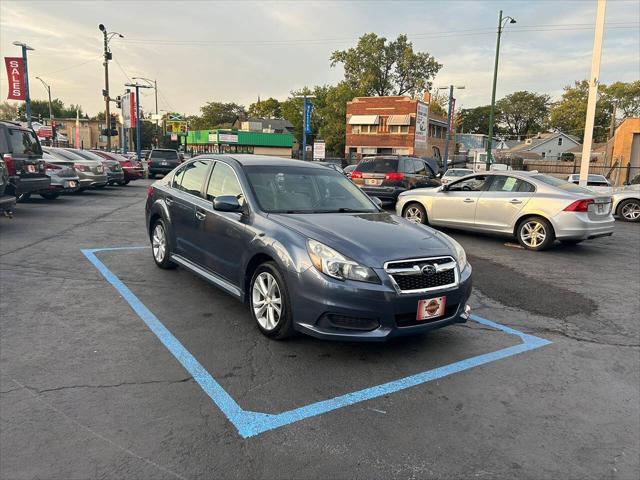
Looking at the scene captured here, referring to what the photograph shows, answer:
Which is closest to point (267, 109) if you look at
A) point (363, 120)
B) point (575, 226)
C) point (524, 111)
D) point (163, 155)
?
point (524, 111)

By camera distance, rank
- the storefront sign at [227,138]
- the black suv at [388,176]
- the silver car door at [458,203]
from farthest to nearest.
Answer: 1. the storefront sign at [227,138]
2. the black suv at [388,176]
3. the silver car door at [458,203]

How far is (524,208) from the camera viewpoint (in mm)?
8859

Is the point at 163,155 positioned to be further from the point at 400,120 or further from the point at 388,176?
the point at 400,120

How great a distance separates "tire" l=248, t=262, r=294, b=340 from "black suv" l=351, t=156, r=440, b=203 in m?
9.70

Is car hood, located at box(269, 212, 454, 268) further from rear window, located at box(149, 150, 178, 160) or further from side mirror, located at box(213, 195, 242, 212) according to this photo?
rear window, located at box(149, 150, 178, 160)

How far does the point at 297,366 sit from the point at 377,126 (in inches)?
2057

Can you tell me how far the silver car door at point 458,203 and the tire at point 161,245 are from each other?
20.0ft

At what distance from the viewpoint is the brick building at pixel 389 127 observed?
51066 millimetres

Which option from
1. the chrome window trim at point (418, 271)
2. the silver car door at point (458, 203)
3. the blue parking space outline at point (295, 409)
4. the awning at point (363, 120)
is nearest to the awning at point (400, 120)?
the awning at point (363, 120)

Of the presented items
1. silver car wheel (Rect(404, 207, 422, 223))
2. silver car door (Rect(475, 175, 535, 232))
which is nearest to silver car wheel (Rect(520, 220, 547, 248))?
silver car door (Rect(475, 175, 535, 232))

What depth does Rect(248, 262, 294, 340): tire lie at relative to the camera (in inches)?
153

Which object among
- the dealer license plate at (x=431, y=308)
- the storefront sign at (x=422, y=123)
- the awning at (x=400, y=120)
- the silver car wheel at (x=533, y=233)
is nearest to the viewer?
the dealer license plate at (x=431, y=308)

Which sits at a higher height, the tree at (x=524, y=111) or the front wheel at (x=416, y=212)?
the tree at (x=524, y=111)

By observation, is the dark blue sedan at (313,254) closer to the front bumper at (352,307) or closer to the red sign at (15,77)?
the front bumper at (352,307)
